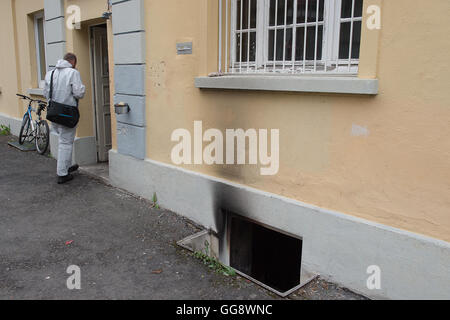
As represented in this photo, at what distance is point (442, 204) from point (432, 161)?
0.33 meters

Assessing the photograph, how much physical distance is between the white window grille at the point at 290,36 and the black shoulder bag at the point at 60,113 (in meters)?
2.90

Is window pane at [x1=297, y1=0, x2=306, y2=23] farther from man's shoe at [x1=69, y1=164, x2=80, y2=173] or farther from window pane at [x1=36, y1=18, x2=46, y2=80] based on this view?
window pane at [x1=36, y1=18, x2=46, y2=80]

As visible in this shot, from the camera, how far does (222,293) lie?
3.60 metres

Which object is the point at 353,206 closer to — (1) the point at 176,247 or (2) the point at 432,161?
(2) the point at 432,161

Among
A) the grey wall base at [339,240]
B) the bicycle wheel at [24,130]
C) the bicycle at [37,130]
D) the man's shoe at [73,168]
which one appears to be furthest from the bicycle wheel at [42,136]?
the grey wall base at [339,240]

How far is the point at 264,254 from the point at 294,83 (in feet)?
9.03

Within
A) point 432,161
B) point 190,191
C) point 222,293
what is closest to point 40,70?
point 190,191

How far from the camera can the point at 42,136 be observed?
28.5 feet

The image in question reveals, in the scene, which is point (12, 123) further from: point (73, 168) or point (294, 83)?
point (294, 83)

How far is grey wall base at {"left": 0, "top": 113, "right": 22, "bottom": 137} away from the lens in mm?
10256

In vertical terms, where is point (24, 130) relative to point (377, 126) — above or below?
below

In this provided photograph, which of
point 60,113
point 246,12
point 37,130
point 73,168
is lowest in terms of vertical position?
point 73,168

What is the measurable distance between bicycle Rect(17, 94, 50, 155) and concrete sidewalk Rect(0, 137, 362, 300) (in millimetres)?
2149

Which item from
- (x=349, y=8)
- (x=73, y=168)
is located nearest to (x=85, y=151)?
(x=73, y=168)
